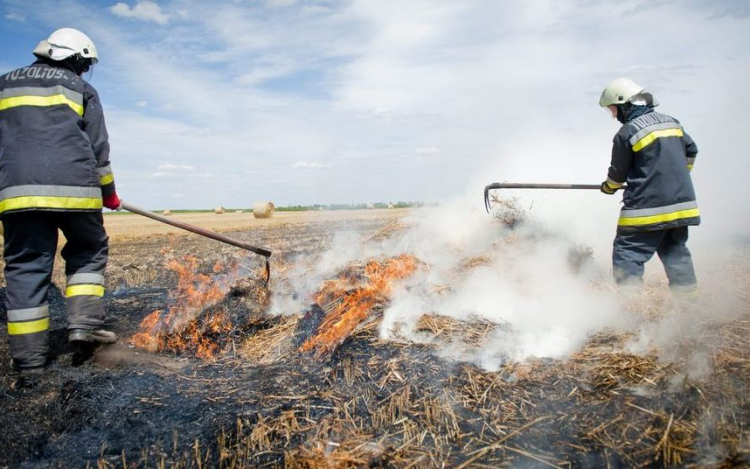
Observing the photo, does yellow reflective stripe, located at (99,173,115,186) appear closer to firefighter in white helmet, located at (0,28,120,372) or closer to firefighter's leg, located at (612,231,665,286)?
firefighter in white helmet, located at (0,28,120,372)

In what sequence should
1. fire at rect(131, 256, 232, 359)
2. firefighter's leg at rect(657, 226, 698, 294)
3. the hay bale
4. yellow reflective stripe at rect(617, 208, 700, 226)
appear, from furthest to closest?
1. the hay bale
2. firefighter's leg at rect(657, 226, 698, 294)
3. yellow reflective stripe at rect(617, 208, 700, 226)
4. fire at rect(131, 256, 232, 359)

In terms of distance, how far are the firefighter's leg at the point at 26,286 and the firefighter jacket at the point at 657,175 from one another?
5112 mm

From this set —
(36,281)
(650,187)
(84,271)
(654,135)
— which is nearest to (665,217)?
(650,187)

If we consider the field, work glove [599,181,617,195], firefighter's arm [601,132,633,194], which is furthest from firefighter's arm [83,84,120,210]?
work glove [599,181,617,195]

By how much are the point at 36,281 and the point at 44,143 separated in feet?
3.43

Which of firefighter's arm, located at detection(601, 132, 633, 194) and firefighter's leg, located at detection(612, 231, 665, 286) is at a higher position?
firefighter's arm, located at detection(601, 132, 633, 194)

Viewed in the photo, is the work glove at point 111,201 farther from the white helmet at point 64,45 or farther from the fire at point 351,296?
the fire at point 351,296

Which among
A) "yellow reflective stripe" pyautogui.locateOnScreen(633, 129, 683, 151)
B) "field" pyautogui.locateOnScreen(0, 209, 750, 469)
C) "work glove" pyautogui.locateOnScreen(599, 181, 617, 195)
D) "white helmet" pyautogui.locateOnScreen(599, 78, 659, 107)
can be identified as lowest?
"field" pyautogui.locateOnScreen(0, 209, 750, 469)

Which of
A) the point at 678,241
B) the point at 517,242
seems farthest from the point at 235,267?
the point at 678,241

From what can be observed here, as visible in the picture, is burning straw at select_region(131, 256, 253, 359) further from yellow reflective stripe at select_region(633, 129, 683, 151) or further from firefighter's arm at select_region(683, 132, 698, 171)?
firefighter's arm at select_region(683, 132, 698, 171)

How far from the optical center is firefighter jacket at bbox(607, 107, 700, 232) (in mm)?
4477

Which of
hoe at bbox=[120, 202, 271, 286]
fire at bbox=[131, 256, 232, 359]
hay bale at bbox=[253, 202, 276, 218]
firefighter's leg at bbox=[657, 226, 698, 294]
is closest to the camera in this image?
fire at bbox=[131, 256, 232, 359]

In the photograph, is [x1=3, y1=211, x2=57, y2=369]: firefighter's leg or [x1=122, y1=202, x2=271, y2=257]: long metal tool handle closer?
[x1=3, y1=211, x2=57, y2=369]: firefighter's leg

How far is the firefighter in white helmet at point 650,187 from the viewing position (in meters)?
4.48
